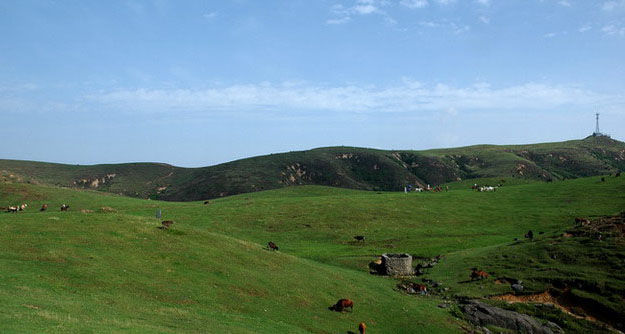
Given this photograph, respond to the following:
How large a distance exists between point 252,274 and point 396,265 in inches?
662

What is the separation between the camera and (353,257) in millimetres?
48719

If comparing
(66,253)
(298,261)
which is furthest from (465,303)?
(66,253)

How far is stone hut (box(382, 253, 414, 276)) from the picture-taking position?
140 ft

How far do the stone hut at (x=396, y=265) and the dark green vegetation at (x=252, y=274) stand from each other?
81.2 inches

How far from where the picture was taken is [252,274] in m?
30.9

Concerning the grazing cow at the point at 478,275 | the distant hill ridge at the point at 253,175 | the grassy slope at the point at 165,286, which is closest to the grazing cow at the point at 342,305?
the grassy slope at the point at 165,286

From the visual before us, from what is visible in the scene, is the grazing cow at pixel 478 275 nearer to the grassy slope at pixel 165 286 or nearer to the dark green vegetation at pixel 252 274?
the dark green vegetation at pixel 252 274

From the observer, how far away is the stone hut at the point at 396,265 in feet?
140

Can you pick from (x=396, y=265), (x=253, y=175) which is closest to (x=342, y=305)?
(x=396, y=265)

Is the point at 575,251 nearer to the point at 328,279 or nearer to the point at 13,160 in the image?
the point at 328,279

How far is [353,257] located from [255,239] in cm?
1425

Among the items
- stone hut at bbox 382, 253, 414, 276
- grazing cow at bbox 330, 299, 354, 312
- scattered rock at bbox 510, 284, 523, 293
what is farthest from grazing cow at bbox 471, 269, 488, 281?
grazing cow at bbox 330, 299, 354, 312

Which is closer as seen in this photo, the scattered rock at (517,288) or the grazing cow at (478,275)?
the scattered rock at (517,288)

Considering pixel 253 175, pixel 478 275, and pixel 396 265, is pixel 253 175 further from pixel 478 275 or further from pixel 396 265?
pixel 478 275
